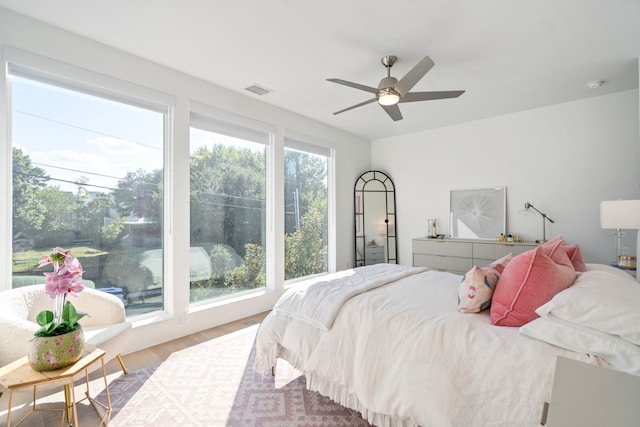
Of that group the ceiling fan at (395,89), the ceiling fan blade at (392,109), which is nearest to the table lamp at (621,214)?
the ceiling fan at (395,89)

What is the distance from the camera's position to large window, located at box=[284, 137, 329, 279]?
434 cm

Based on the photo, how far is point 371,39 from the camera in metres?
2.48

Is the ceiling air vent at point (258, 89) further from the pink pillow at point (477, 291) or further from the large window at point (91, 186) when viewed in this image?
the pink pillow at point (477, 291)

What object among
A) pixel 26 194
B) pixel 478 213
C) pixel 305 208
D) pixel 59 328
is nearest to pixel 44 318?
pixel 59 328


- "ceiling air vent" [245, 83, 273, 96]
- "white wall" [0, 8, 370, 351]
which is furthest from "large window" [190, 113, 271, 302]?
"ceiling air vent" [245, 83, 273, 96]

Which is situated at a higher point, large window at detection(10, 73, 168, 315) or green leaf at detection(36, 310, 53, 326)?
large window at detection(10, 73, 168, 315)

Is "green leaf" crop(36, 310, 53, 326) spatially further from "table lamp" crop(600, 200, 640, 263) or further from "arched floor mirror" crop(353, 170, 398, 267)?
"arched floor mirror" crop(353, 170, 398, 267)

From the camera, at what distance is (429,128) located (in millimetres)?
4957

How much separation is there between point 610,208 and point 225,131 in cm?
389

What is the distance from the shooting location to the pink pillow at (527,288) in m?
1.53

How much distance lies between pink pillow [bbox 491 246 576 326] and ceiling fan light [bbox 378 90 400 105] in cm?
166

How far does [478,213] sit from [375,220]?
162 centimetres

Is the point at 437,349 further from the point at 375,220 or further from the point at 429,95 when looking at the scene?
the point at 375,220

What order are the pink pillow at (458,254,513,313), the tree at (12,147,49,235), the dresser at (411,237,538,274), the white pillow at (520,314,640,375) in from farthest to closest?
the dresser at (411,237,538,274), the tree at (12,147,49,235), the pink pillow at (458,254,513,313), the white pillow at (520,314,640,375)
